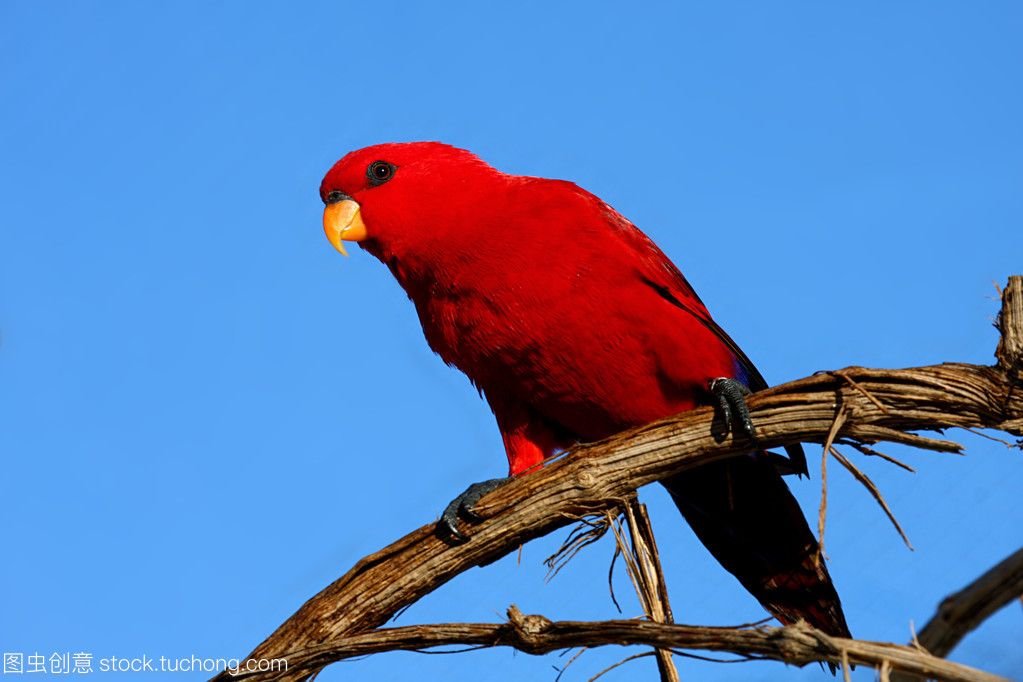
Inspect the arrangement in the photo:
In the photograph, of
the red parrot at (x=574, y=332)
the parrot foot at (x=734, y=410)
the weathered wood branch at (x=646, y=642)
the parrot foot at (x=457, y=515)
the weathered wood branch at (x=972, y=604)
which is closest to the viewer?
the weathered wood branch at (x=972, y=604)

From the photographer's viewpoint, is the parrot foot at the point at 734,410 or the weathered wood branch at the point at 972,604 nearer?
the weathered wood branch at the point at 972,604

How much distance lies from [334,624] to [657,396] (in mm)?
1345

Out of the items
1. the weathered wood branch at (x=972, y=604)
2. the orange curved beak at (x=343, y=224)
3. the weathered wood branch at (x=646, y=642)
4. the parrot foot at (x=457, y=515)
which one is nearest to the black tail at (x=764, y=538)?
the parrot foot at (x=457, y=515)

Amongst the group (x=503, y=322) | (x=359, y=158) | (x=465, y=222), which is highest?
(x=359, y=158)

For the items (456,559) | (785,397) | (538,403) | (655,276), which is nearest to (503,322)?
(538,403)

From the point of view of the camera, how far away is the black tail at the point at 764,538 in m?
3.52

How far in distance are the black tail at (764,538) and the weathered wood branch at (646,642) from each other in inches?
46.6

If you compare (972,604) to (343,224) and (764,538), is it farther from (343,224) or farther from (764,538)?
(343,224)

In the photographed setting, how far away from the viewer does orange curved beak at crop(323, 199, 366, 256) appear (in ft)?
13.2

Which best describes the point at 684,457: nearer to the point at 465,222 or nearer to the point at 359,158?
the point at 465,222

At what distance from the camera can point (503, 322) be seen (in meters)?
3.53

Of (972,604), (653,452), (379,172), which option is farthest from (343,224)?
(972,604)

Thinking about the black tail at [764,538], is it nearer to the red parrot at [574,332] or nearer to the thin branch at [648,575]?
the red parrot at [574,332]

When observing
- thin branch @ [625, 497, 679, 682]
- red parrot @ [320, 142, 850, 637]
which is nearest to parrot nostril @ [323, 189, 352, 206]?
red parrot @ [320, 142, 850, 637]
